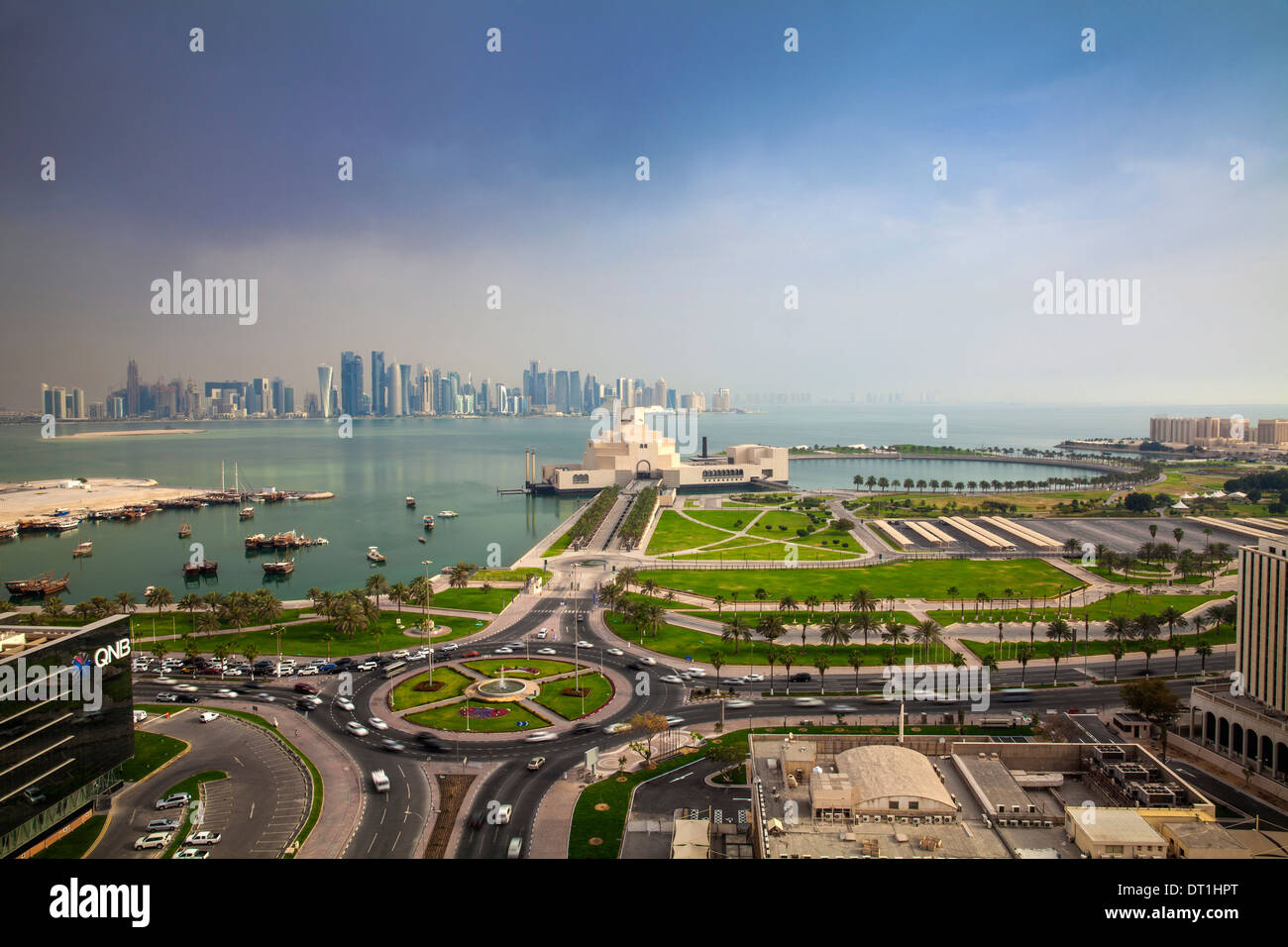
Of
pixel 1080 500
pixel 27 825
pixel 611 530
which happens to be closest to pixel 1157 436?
pixel 1080 500

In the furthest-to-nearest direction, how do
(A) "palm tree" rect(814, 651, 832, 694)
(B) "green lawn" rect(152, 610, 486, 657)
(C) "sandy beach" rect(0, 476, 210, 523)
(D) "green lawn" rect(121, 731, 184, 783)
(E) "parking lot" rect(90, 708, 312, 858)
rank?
(C) "sandy beach" rect(0, 476, 210, 523)
(B) "green lawn" rect(152, 610, 486, 657)
(A) "palm tree" rect(814, 651, 832, 694)
(D) "green lawn" rect(121, 731, 184, 783)
(E) "parking lot" rect(90, 708, 312, 858)

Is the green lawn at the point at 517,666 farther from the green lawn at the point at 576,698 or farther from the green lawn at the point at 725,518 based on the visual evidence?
the green lawn at the point at 725,518

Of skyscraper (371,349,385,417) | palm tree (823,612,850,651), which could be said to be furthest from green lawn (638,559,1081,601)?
skyscraper (371,349,385,417)

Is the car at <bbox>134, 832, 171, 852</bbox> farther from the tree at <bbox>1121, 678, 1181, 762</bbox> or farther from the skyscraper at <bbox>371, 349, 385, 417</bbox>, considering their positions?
the skyscraper at <bbox>371, 349, 385, 417</bbox>

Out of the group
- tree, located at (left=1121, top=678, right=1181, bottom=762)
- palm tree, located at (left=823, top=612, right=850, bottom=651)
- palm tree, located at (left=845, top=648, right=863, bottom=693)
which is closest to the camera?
tree, located at (left=1121, top=678, right=1181, bottom=762)

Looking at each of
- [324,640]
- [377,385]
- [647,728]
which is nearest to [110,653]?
[324,640]
